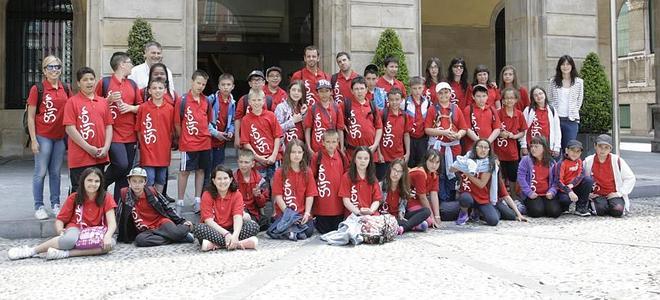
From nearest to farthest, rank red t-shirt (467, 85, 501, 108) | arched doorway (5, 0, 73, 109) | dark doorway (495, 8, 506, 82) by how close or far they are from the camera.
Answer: red t-shirt (467, 85, 501, 108) < arched doorway (5, 0, 73, 109) < dark doorway (495, 8, 506, 82)

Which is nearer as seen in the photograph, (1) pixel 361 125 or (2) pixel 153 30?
(1) pixel 361 125

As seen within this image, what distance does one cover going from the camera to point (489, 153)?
7414mm

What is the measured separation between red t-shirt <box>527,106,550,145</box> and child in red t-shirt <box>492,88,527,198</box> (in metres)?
0.18

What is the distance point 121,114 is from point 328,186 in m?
2.54

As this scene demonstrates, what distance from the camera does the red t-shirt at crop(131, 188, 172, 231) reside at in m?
6.21

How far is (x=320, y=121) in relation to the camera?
7.28 m

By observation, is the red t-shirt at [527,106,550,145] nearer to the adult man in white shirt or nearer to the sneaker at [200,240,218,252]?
the sneaker at [200,240,218,252]

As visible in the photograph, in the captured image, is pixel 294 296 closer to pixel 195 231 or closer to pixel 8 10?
pixel 195 231

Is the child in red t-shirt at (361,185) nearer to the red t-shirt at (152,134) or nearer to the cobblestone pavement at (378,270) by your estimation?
the cobblestone pavement at (378,270)

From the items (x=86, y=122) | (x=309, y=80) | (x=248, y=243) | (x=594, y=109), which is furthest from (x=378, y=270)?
(x=594, y=109)

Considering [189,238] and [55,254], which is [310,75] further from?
[55,254]

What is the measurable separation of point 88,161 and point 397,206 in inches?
140

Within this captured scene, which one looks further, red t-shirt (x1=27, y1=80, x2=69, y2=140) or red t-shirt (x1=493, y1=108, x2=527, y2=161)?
red t-shirt (x1=493, y1=108, x2=527, y2=161)

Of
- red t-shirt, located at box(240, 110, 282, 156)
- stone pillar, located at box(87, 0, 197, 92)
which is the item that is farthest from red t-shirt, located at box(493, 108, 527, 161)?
stone pillar, located at box(87, 0, 197, 92)
